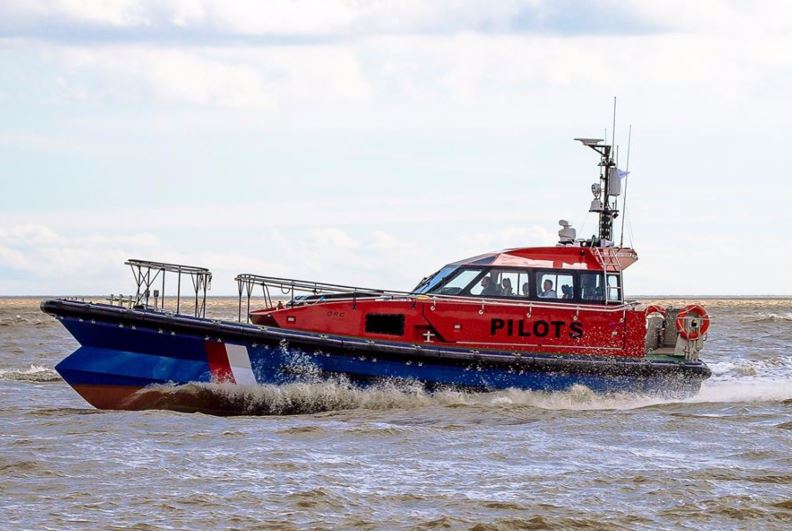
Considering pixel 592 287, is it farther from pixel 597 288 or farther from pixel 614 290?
pixel 614 290

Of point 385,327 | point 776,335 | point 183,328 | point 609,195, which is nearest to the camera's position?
point 183,328

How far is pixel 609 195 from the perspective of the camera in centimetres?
1577

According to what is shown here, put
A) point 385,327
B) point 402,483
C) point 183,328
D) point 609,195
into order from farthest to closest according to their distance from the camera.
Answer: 1. point 609,195
2. point 385,327
3. point 183,328
4. point 402,483

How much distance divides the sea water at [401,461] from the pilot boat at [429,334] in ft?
0.73

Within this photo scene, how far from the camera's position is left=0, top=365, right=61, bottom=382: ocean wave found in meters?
17.6

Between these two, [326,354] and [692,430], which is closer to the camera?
[692,430]

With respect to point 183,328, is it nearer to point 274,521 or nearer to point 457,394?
point 457,394

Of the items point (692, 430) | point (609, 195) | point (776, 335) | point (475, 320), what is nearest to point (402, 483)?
point (692, 430)

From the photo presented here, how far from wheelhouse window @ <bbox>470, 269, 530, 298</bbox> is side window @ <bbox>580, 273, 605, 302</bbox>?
0.77 metres

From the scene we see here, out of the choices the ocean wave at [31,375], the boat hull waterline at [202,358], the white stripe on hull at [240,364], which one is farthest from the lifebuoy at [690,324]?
the ocean wave at [31,375]

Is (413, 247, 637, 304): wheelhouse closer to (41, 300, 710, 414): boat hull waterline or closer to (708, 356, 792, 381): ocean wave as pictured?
(41, 300, 710, 414): boat hull waterline

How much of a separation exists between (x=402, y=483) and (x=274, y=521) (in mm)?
1529

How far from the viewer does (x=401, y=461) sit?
10.2 meters

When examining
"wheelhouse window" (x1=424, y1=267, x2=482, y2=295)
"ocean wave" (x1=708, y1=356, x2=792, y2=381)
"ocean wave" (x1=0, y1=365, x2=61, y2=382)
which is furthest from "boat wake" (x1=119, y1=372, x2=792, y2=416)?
"ocean wave" (x1=708, y1=356, x2=792, y2=381)
